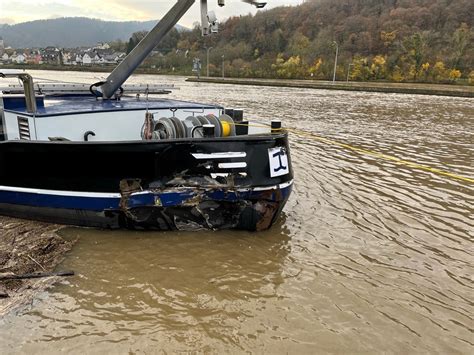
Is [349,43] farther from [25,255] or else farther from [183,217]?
[25,255]

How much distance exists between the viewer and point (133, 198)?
5172 mm

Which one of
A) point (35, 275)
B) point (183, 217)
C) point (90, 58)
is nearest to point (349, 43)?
point (90, 58)

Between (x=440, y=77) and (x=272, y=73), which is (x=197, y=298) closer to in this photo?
(x=440, y=77)

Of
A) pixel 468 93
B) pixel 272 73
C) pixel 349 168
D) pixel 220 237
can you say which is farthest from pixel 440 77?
pixel 220 237

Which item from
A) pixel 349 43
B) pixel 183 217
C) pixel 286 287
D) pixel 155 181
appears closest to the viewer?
pixel 286 287

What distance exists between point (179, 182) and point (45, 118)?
2343 mm

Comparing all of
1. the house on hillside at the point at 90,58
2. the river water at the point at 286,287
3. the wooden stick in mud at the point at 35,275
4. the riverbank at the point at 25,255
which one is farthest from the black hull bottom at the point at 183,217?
the house on hillside at the point at 90,58

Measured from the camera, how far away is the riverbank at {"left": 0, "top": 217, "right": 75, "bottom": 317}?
399 cm

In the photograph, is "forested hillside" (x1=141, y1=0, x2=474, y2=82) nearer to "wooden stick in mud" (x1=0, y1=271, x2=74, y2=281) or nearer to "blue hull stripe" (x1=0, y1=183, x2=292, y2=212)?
"blue hull stripe" (x1=0, y1=183, x2=292, y2=212)

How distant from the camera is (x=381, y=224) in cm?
606

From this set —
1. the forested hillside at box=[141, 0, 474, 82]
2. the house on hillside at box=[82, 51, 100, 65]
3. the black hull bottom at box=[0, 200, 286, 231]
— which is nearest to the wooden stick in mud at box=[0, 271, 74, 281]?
the black hull bottom at box=[0, 200, 286, 231]

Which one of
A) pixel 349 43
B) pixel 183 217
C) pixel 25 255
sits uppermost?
pixel 349 43

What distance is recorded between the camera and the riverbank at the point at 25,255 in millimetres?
3986

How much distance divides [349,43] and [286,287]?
336 ft
